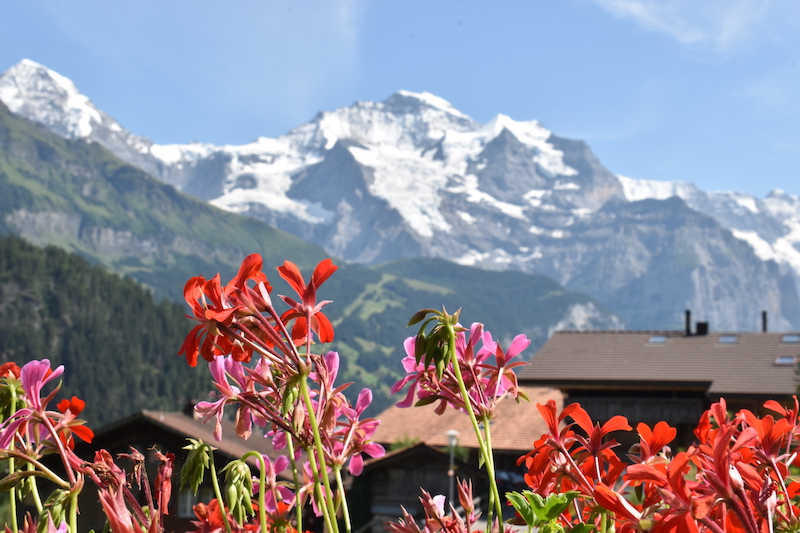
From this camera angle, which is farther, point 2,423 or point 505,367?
point 505,367

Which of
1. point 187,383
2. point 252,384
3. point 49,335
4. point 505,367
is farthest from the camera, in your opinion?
point 49,335

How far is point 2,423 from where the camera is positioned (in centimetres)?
134

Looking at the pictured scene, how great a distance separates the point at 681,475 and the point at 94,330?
6172 inches

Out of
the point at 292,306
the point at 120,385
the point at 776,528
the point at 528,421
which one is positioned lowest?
the point at 776,528

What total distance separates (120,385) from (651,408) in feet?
396

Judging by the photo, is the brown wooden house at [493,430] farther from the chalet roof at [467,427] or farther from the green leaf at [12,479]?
the green leaf at [12,479]

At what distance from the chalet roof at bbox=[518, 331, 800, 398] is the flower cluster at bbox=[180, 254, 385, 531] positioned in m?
32.2

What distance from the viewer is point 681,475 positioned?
2.97 ft

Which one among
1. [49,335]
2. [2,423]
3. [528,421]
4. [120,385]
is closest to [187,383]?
[120,385]

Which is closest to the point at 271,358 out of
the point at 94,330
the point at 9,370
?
the point at 9,370

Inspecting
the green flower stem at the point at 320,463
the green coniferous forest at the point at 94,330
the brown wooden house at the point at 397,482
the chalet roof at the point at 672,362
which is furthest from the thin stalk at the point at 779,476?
the green coniferous forest at the point at 94,330

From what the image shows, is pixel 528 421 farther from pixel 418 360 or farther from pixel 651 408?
pixel 418 360

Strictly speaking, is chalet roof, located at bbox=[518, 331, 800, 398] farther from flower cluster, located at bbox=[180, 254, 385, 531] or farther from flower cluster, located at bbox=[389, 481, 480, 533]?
flower cluster, located at bbox=[180, 254, 385, 531]

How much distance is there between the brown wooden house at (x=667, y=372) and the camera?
31516mm
